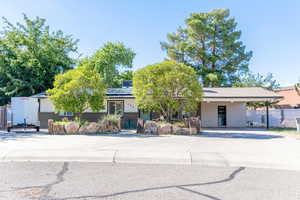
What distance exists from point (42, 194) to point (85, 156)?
3438 mm

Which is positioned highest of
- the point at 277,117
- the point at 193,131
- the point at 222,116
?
the point at 222,116

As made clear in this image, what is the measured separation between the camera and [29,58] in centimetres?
2614

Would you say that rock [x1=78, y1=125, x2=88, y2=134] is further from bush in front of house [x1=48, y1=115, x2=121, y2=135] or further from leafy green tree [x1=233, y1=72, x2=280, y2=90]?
leafy green tree [x1=233, y1=72, x2=280, y2=90]

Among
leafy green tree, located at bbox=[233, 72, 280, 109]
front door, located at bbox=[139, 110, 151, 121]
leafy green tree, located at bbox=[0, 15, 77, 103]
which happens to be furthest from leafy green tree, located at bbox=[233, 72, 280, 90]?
leafy green tree, located at bbox=[0, 15, 77, 103]

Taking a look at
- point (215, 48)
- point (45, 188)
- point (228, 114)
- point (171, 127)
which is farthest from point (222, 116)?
point (45, 188)

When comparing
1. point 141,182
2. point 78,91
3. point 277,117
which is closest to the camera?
point 141,182

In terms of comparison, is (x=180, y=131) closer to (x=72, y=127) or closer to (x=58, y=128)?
(x=72, y=127)

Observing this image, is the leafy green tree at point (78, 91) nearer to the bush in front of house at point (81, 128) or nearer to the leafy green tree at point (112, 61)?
the bush in front of house at point (81, 128)

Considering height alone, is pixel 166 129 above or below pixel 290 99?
below

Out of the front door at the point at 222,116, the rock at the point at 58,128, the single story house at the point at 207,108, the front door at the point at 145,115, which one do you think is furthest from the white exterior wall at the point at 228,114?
the rock at the point at 58,128

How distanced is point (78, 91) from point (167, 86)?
557cm

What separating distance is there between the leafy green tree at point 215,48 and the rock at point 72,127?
20.7m

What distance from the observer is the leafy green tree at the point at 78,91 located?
14.8 m

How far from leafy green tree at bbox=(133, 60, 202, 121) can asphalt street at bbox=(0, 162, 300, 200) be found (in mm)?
8033
